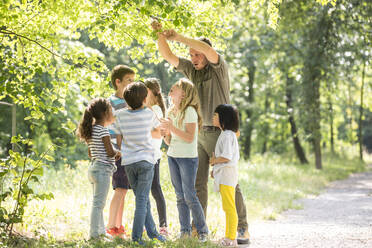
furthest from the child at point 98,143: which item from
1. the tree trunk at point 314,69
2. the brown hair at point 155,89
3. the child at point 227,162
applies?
the tree trunk at point 314,69

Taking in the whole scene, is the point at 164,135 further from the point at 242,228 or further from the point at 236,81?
the point at 236,81

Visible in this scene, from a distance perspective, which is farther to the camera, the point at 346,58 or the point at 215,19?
the point at 346,58

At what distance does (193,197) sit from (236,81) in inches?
777

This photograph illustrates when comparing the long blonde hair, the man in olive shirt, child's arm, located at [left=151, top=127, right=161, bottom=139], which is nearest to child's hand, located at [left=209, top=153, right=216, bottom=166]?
the man in olive shirt

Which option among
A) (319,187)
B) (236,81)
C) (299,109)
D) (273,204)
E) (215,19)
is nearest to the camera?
(215,19)

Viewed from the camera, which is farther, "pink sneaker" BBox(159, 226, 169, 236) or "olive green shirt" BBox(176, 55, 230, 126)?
"pink sneaker" BBox(159, 226, 169, 236)

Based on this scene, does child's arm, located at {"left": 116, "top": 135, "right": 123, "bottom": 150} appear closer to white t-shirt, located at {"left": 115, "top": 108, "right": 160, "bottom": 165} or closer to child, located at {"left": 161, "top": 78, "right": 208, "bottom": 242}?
white t-shirt, located at {"left": 115, "top": 108, "right": 160, "bottom": 165}

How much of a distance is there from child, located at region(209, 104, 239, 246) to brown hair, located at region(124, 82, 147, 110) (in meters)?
0.92

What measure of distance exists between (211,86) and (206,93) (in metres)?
0.12

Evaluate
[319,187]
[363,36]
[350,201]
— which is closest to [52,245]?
[350,201]

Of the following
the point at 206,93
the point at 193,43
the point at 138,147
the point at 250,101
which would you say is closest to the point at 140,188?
the point at 138,147

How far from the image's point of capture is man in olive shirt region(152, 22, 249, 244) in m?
5.59

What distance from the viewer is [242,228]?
577cm

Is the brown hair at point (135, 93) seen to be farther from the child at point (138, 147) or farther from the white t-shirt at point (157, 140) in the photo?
the white t-shirt at point (157, 140)
